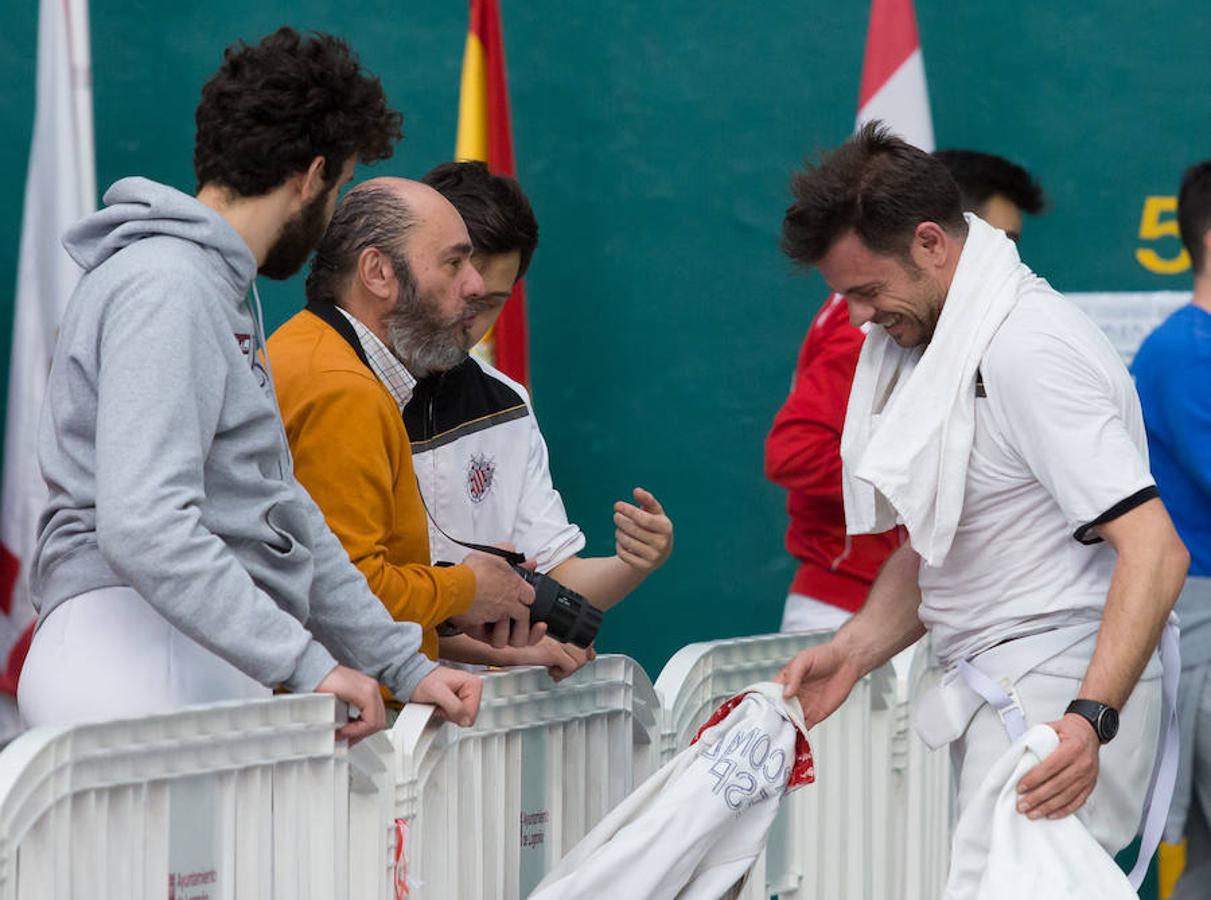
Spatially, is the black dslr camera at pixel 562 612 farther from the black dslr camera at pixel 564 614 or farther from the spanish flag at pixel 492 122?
the spanish flag at pixel 492 122

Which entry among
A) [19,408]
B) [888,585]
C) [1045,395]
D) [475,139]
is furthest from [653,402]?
[1045,395]

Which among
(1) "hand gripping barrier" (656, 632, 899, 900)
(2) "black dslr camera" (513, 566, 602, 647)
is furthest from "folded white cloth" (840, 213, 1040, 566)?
(1) "hand gripping barrier" (656, 632, 899, 900)

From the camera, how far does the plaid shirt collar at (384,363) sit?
2.75m

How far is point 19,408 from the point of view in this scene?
4227 millimetres

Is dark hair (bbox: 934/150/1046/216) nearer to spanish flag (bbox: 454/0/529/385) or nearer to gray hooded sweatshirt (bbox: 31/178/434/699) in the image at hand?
spanish flag (bbox: 454/0/529/385)

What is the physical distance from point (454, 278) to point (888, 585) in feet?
2.59

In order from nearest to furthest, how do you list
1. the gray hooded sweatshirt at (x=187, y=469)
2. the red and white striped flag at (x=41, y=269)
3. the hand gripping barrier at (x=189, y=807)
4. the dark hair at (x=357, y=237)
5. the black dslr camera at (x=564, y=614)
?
the hand gripping barrier at (x=189, y=807) < the gray hooded sweatshirt at (x=187, y=469) < the black dslr camera at (x=564, y=614) < the dark hair at (x=357, y=237) < the red and white striped flag at (x=41, y=269)

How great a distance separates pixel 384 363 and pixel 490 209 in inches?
19.9

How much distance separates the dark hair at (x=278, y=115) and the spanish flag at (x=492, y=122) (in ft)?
6.88

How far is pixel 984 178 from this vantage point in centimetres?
406

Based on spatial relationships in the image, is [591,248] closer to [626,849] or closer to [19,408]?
[19,408]

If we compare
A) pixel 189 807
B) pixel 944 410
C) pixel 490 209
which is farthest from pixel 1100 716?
pixel 490 209

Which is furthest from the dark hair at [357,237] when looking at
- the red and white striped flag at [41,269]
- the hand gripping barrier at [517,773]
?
the red and white striped flag at [41,269]

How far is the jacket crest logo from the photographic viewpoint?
9.94ft
